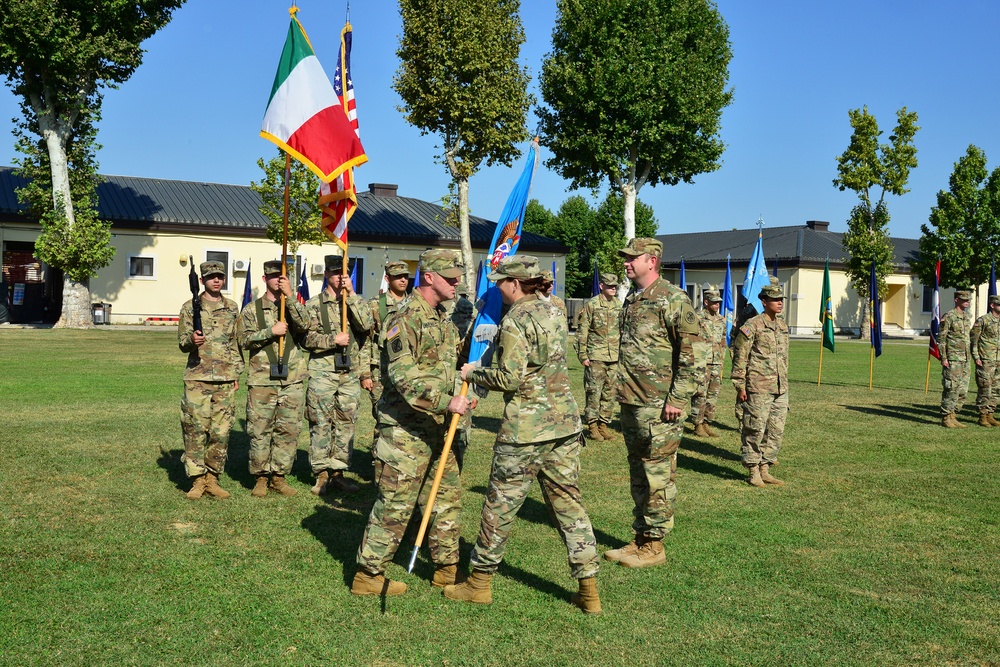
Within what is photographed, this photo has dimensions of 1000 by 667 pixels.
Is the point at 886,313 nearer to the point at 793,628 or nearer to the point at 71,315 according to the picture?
the point at 71,315

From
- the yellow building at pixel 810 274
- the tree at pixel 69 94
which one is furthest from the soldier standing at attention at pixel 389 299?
the yellow building at pixel 810 274

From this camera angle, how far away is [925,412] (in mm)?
16500

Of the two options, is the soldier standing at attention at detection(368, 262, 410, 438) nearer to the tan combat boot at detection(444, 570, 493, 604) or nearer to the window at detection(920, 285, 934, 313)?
the tan combat boot at detection(444, 570, 493, 604)

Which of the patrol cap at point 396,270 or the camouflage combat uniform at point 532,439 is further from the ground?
the patrol cap at point 396,270

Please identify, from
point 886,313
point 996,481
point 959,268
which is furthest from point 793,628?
point 886,313

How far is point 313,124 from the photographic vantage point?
26.0 feet

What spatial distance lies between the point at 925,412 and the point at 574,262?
56639 mm

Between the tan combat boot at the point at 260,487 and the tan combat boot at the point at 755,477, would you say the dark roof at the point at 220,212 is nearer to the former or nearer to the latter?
the tan combat boot at the point at 260,487

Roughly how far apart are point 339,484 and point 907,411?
1210cm

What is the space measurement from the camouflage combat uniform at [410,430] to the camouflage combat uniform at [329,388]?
2962mm

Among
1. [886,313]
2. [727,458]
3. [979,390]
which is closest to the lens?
[727,458]

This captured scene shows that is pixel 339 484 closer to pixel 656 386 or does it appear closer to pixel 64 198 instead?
pixel 656 386

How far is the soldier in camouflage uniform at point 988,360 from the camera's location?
1512 cm

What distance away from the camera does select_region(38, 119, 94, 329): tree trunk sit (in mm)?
33125
